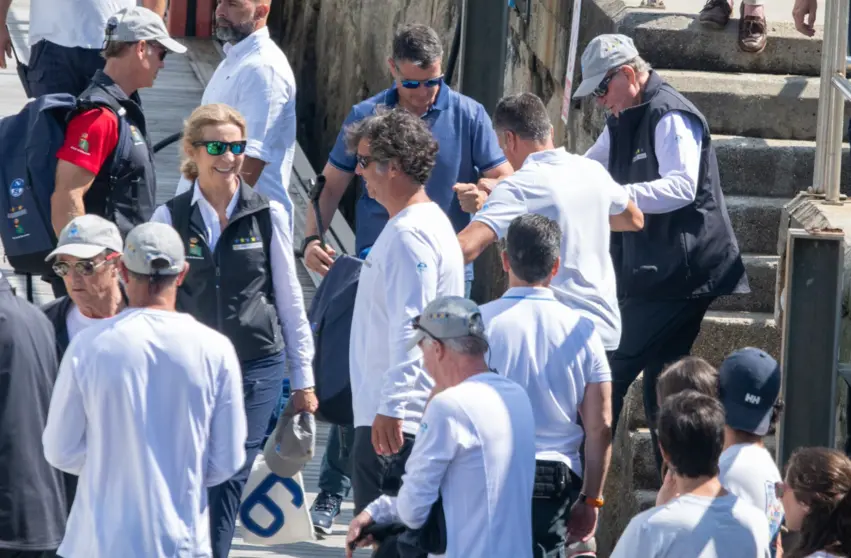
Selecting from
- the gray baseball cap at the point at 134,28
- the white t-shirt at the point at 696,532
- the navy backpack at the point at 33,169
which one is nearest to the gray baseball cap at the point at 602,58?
the gray baseball cap at the point at 134,28

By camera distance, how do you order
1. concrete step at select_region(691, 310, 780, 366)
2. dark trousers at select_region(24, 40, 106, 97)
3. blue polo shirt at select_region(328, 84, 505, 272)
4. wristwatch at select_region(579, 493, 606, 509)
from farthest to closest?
dark trousers at select_region(24, 40, 106, 97), concrete step at select_region(691, 310, 780, 366), blue polo shirt at select_region(328, 84, 505, 272), wristwatch at select_region(579, 493, 606, 509)

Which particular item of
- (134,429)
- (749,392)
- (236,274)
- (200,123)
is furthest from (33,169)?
(749,392)

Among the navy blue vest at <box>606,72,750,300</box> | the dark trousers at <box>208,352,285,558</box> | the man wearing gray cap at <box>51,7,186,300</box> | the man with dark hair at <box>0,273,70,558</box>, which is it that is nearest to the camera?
the man with dark hair at <box>0,273,70,558</box>

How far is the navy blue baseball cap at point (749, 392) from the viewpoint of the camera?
15.5 ft

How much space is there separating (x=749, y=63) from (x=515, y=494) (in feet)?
13.8

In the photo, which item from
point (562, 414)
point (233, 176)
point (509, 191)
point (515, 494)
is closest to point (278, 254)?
point (233, 176)

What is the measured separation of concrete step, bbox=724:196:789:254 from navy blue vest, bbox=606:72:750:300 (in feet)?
3.83

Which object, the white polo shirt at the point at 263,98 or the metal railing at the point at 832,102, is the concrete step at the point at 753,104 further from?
the white polo shirt at the point at 263,98

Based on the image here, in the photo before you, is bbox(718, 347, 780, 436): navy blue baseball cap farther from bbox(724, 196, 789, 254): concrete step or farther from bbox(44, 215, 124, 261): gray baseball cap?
bbox(724, 196, 789, 254): concrete step

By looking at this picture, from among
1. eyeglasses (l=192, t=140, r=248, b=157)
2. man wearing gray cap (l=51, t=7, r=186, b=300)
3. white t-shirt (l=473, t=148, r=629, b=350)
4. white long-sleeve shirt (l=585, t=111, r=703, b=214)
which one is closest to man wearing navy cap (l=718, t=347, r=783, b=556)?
white t-shirt (l=473, t=148, r=629, b=350)

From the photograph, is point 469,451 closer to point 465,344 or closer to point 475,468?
point 475,468

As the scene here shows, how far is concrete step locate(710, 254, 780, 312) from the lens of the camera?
7.23 metres

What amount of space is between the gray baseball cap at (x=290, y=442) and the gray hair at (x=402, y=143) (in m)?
1.00

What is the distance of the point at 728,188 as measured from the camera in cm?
750
